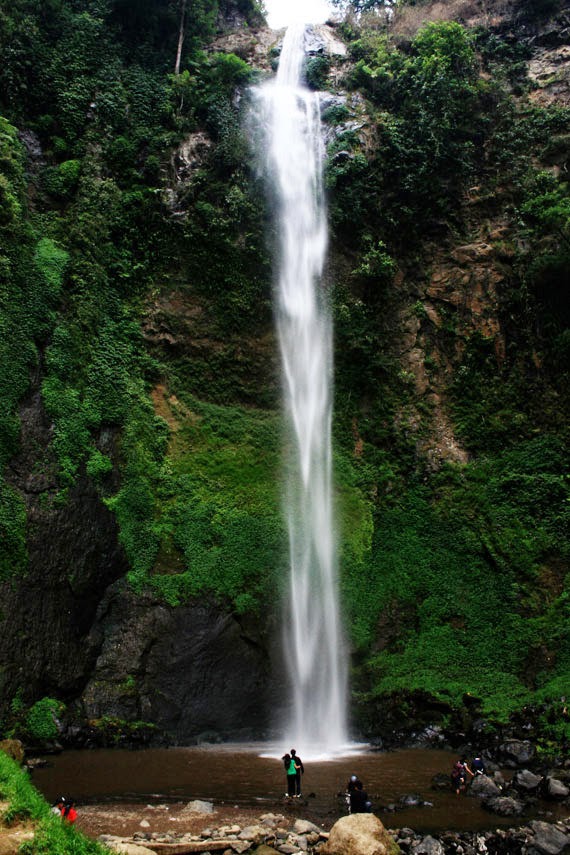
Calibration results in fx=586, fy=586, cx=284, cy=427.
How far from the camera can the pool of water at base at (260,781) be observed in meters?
8.50

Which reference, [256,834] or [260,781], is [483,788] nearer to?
[260,781]

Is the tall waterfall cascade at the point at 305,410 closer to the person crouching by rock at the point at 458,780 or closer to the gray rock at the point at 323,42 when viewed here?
the gray rock at the point at 323,42

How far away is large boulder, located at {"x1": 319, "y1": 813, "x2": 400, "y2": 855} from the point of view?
6.79 meters

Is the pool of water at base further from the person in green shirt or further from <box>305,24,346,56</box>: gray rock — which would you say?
<box>305,24,346,56</box>: gray rock

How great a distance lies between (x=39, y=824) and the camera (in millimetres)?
5906

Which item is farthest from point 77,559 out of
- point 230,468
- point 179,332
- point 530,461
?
point 530,461

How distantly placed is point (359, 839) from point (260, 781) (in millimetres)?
3574

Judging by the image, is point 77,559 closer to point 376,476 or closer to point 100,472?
point 100,472

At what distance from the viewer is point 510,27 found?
23.3 metres

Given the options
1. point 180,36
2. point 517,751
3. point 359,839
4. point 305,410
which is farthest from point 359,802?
point 180,36

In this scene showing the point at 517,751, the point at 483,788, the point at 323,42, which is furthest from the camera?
the point at 323,42

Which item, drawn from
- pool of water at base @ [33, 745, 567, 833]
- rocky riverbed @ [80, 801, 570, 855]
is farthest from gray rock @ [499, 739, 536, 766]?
rocky riverbed @ [80, 801, 570, 855]

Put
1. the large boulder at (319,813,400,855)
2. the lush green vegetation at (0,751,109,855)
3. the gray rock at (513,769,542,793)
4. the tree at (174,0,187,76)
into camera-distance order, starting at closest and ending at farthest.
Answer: the lush green vegetation at (0,751,109,855) → the large boulder at (319,813,400,855) → the gray rock at (513,769,542,793) → the tree at (174,0,187,76)

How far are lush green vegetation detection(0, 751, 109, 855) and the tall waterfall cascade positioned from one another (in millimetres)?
7007
